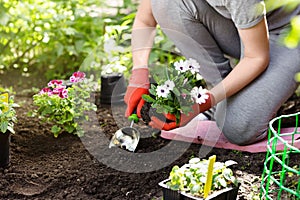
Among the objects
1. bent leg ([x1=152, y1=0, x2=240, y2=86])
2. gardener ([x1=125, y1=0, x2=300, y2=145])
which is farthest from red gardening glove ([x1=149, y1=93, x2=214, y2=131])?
bent leg ([x1=152, y1=0, x2=240, y2=86])

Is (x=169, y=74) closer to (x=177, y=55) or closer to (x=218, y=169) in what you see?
(x=218, y=169)

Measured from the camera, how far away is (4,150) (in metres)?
2.11

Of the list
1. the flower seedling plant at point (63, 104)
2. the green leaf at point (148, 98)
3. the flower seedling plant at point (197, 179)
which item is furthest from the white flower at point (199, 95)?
the flower seedling plant at point (63, 104)

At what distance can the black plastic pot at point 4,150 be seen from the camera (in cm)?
208

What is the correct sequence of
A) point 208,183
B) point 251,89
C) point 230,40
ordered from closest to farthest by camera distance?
1. point 208,183
2. point 251,89
3. point 230,40

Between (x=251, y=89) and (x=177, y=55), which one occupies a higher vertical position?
(x=251, y=89)

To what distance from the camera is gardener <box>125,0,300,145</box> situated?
2047 mm

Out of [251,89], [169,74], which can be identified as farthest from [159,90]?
[251,89]

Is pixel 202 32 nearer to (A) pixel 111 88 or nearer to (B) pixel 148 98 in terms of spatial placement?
(B) pixel 148 98

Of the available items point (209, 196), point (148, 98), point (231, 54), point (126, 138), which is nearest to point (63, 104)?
point (126, 138)

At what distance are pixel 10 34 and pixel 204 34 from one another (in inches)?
50.6

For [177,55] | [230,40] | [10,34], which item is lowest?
[177,55]

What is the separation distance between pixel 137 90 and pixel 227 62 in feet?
1.68

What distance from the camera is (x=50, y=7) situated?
311cm
